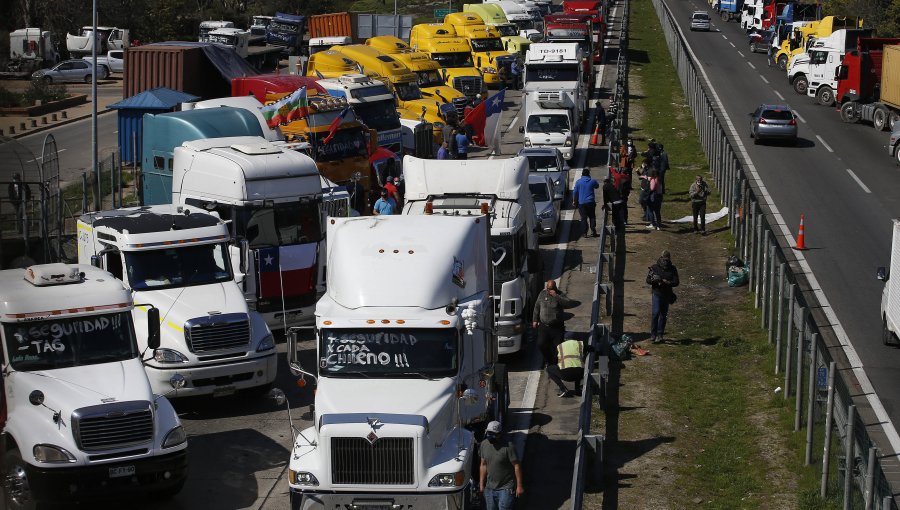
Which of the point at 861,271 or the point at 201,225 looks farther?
the point at 861,271

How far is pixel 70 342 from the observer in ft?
51.6

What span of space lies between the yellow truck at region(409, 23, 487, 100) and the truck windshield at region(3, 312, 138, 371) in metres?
37.7

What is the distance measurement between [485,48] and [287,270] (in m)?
38.7

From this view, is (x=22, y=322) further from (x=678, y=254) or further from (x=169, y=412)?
(x=678, y=254)

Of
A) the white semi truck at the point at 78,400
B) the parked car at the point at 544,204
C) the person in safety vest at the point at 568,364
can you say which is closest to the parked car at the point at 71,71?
the parked car at the point at 544,204

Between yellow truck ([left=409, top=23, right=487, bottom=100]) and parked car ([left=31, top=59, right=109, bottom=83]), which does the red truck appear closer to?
yellow truck ([left=409, top=23, right=487, bottom=100])

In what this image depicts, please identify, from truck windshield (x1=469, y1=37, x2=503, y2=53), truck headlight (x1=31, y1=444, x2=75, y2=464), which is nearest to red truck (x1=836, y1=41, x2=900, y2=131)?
truck windshield (x1=469, y1=37, x2=503, y2=53)

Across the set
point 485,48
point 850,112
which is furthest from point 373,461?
point 485,48

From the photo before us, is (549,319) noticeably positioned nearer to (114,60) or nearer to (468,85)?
(468,85)

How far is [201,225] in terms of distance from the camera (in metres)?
20.0

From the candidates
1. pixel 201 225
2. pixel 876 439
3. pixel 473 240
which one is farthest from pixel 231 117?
pixel 876 439

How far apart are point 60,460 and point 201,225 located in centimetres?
628

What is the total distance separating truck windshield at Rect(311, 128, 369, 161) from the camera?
31391mm

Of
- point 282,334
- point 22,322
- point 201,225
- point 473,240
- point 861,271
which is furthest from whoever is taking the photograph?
point 861,271
